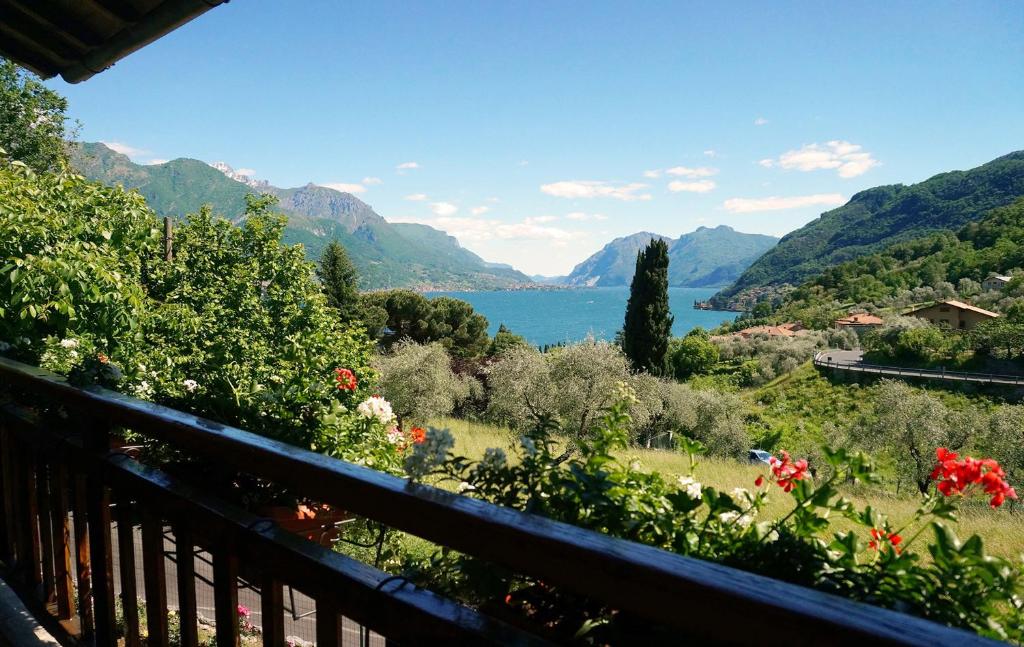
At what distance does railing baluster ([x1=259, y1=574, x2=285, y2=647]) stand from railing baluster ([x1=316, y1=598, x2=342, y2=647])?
120 millimetres

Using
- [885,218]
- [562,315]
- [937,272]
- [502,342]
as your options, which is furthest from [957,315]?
[562,315]

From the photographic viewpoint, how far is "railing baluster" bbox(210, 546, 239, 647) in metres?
1.06

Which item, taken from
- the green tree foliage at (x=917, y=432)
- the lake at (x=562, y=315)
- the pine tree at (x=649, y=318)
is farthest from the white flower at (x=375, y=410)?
the lake at (x=562, y=315)

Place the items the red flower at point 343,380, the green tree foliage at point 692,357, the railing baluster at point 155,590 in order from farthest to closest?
the green tree foliage at point 692,357 < the red flower at point 343,380 < the railing baluster at point 155,590

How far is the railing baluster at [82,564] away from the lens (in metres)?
1.61

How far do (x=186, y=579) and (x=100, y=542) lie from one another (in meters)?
0.45

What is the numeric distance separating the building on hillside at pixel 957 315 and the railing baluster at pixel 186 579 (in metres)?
44.5

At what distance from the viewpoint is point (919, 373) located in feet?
102

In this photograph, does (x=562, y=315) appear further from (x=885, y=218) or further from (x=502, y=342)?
(x=502, y=342)

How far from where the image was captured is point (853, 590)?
0.90m

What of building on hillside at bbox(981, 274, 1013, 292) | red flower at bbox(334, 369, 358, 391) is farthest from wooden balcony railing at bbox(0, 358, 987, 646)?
building on hillside at bbox(981, 274, 1013, 292)

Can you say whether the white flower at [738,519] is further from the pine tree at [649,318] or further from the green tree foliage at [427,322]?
the green tree foliage at [427,322]

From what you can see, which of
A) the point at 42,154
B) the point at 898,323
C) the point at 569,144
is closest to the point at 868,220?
the point at 898,323

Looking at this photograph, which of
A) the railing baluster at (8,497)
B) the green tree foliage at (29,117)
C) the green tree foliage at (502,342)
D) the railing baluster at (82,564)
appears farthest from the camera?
the green tree foliage at (502,342)
